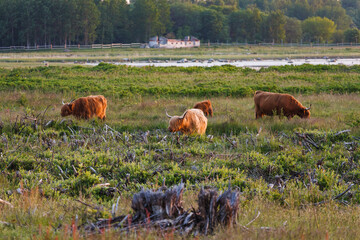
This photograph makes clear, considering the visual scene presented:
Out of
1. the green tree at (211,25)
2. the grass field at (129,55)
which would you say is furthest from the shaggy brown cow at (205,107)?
the green tree at (211,25)

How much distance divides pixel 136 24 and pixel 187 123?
119355 mm

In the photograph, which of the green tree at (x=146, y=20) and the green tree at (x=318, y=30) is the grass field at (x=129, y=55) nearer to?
the green tree at (x=146, y=20)

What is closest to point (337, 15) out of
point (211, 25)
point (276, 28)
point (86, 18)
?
point (276, 28)

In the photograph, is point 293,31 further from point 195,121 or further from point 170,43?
point 195,121

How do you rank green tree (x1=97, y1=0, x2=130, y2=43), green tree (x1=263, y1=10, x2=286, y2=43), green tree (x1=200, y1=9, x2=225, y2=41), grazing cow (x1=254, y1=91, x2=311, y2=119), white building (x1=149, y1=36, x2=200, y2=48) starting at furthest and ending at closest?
green tree (x1=200, y1=9, x2=225, y2=41) < green tree (x1=263, y1=10, x2=286, y2=43) < green tree (x1=97, y1=0, x2=130, y2=43) < white building (x1=149, y1=36, x2=200, y2=48) < grazing cow (x1=254, y1=91, x2=311, y2=119)

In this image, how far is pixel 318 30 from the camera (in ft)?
463

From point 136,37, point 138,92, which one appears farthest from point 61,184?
point 136,37

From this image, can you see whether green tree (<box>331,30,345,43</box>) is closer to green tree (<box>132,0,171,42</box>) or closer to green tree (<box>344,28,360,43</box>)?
green tree (<box>344,28,360,43</box>)

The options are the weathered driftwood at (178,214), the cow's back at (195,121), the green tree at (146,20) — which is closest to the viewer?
the weathered driftwood at (178,214)

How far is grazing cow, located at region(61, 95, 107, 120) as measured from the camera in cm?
1572

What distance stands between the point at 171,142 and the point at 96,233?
23.8 feet

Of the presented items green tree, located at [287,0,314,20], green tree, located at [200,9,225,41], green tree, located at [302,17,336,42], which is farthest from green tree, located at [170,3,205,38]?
green tree, located at [287,0,314,20]

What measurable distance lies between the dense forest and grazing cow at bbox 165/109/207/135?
105181 mm

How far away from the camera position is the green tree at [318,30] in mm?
140375
